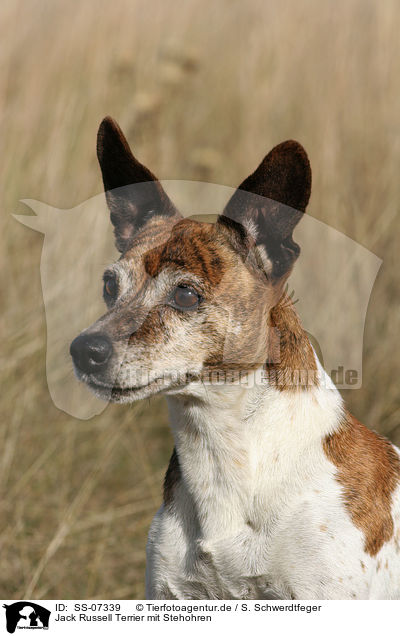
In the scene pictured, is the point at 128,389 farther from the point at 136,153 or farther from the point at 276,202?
the point at 136,153

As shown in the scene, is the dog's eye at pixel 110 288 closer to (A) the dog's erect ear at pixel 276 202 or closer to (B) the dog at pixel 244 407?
(B) the dog at pixel 244 407

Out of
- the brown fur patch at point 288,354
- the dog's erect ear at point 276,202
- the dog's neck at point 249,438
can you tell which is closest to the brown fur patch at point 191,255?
the dog's erect ear at point 276,202

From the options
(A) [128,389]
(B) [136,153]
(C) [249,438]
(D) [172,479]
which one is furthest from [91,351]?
(B) [136,153]

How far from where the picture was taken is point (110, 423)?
5.19 m

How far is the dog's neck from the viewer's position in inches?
118

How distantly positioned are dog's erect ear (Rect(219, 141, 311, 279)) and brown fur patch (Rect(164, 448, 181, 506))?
0.90m

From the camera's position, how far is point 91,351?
2793mm

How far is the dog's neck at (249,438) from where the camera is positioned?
3002mm

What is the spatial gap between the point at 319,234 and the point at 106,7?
2441 millimetres

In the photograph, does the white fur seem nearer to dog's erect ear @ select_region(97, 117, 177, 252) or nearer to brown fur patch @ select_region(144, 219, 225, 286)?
brown fur patch @ select_region(144, 219, 225, 286)
